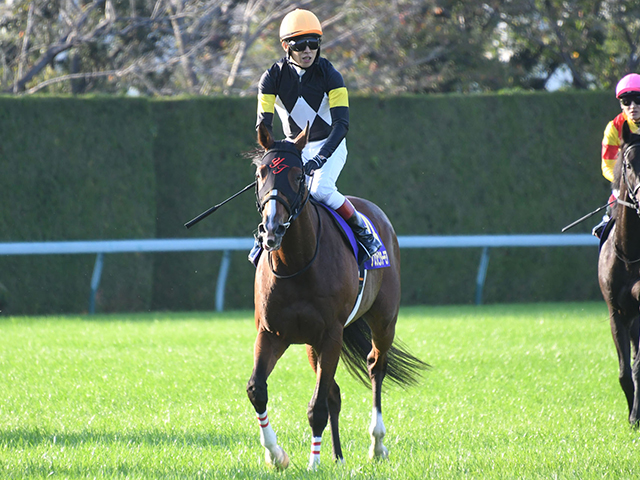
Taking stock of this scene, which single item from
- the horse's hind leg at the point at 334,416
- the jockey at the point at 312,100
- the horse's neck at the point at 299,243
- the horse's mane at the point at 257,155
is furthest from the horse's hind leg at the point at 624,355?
the horse's mane at the point at 257,155

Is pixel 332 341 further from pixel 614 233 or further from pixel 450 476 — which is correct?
pixel 614 233

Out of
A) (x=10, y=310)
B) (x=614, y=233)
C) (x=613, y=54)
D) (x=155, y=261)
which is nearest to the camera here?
(x=614, y=233)

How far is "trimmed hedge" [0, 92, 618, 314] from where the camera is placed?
11305 mm

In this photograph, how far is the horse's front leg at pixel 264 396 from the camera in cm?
413

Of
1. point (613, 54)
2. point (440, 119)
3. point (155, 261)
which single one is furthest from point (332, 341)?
point (613, 54)

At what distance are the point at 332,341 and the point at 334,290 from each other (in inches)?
10.7

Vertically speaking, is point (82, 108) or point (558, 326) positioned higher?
point (82, 108)

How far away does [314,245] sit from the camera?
14.0 feet

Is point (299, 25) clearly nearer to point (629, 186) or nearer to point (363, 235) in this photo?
point (363, 235)

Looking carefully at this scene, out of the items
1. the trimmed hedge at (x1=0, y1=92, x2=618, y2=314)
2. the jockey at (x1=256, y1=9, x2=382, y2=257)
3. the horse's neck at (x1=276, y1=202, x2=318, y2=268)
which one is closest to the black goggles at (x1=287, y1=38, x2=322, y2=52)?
the jockey at (x1=256, y1=9, x2=382, y2=257)

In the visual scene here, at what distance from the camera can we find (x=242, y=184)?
12.0 meters

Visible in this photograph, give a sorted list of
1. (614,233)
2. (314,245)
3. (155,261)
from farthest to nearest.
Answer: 1. (155,261)
2. (614,233)
3. (314,245)

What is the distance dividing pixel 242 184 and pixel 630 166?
7.51 metres

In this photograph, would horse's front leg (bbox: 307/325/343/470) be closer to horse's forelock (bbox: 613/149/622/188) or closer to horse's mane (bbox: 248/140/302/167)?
horse's mane (bbox: 248/140/302/167)
